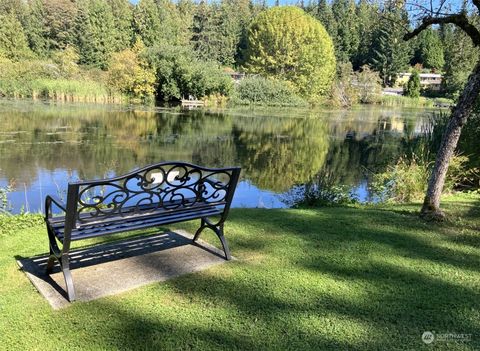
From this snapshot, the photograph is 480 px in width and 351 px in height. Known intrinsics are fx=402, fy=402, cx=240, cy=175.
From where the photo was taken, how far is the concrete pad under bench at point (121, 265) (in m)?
3.41

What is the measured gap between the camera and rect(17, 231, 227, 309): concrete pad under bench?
11.2ft

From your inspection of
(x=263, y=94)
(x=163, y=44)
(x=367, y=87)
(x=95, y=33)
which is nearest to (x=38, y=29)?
(x=95, y=33)

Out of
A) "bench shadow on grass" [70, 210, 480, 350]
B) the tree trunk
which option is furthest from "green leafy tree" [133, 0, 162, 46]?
"bench shadow on grass" [70, 210, 480, 350]

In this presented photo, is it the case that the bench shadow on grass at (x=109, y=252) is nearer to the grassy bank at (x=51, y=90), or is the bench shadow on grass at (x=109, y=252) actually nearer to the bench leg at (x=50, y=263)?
the bench leg at (x=50, y=263)

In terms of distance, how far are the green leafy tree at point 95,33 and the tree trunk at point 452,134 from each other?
4958 cm

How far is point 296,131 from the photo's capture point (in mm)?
22328

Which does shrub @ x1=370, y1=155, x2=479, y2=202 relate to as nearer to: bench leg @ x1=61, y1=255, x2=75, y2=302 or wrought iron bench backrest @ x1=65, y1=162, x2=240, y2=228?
wrought iron bench backrest @ x1=65, y1=162, x2=240, y2=228

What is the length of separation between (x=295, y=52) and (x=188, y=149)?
38.1 m

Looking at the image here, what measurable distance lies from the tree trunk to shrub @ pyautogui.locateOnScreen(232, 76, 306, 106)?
35689 mm

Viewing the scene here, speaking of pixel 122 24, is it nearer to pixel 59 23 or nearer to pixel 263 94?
pixel 59 23

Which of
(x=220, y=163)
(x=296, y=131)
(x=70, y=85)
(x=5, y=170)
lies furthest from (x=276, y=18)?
(x=5, y=170)

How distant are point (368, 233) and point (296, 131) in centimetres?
1767

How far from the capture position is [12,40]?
4625 centimetres

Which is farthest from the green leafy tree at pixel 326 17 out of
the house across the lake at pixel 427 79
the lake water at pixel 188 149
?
the lake water at pixel 188 149
